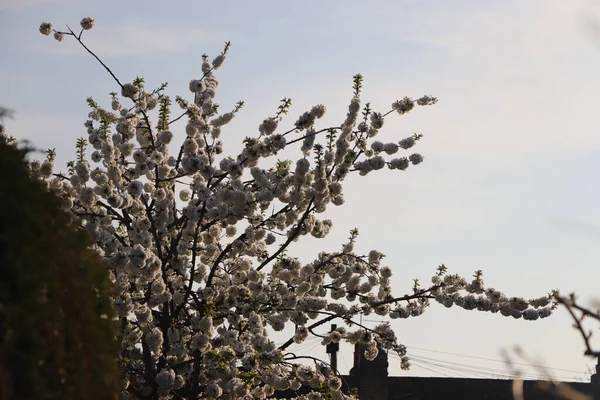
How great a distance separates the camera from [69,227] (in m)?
4.65

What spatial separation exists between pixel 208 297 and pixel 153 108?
2890mm

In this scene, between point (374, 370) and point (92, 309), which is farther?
point (374, 370)

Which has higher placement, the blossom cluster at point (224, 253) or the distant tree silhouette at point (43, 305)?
the blossom cluster at point (224, 253)

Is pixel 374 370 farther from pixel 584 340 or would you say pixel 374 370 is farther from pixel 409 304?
pixel 584 340

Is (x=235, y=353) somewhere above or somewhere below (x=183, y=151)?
below

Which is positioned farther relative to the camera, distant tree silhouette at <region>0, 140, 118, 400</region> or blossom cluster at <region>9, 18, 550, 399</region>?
blossom cluster at <region>9, 18, 550, 399</region>

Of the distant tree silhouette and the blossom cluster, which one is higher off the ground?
the blossom cluster

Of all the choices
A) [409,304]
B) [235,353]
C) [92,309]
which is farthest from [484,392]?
[92,309]

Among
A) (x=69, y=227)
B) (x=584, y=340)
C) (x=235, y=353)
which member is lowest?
(x=584, y=340)

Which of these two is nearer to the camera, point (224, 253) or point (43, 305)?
point (43, 305)

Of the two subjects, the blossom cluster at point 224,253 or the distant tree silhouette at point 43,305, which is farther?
the blossom cluster at point 224,253

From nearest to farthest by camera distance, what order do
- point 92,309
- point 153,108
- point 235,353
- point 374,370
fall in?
point 92,309, point 235,353, point 153,108, point 374,370

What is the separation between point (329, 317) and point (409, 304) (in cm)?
149

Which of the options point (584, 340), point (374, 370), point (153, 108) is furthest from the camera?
point (374, 370)
